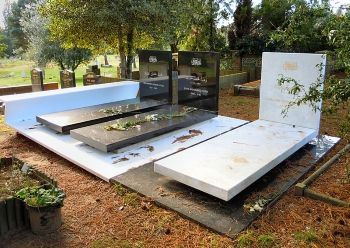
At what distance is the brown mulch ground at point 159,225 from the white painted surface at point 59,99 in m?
3.20

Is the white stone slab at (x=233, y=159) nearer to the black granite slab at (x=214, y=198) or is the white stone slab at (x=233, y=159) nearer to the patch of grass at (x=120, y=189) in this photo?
the black granite slab at (x=214, y=198)

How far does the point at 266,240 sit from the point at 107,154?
2960mm

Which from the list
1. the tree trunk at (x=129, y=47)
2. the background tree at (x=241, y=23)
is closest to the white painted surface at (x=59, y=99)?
the tree trunk at (x=129, y=47)

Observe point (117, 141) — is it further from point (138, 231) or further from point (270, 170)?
point (270, 170)

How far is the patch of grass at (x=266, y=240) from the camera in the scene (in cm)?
297

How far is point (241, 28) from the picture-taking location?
15.0m

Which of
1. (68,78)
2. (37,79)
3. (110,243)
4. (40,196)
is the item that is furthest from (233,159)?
(37,79)

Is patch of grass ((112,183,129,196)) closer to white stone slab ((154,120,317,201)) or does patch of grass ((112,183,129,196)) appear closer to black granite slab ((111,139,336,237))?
black granite slab ((111,139,336,237))

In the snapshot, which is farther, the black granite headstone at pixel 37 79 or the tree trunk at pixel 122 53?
the black granite headstone at pixel 37 79

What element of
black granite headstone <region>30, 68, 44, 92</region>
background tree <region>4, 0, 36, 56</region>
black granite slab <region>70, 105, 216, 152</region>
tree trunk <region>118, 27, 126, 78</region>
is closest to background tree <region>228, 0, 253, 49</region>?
tree trunk <region>118, 27, 126, 78</region>

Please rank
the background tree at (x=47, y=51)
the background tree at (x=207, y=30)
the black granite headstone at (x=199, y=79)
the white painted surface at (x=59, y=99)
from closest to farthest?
the white painted surface at (x=59, y=99), the black granite headstone at (x=199, y=79), the background tree at (x=207, y=30), the background tree at (x=47, y=51)

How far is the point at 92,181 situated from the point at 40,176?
0.93 metres

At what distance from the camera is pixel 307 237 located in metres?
3.04

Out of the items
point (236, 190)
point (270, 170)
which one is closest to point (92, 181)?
point (236, 190)
